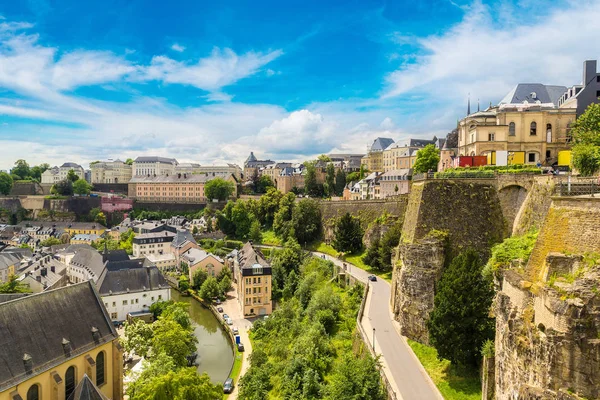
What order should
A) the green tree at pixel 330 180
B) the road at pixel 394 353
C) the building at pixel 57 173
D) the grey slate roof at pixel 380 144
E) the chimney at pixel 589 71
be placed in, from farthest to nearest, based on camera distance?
1. the building at pixel 57 173
2. the grey slate roof at pixel 380 144
3. the green tree at pixel 330 180
4. the chimney at pixel 589 71
5. the road at pixel 394 353

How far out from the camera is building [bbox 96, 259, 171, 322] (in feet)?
124

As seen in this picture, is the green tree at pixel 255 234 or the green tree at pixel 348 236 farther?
the green tree at pixel 255 234

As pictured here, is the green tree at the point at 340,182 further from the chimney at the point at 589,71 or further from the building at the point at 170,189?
the chimney at the point at 589,71

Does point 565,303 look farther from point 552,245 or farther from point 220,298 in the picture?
point 220,298

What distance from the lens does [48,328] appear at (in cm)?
1973

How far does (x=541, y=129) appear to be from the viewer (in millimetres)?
29281

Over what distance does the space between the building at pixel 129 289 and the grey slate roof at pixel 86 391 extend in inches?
763

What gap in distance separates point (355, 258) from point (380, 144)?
1961 inches

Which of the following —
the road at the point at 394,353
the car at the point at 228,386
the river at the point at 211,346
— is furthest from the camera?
the river at the point at 211,346

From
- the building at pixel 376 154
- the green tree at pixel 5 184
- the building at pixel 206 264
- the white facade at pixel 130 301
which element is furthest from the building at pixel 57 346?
the green tree at pixel 5 184

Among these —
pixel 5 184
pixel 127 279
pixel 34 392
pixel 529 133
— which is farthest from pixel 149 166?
pixel 529 133

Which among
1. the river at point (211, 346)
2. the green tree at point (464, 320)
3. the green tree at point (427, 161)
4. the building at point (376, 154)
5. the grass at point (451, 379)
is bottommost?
the river at point (211, 346)

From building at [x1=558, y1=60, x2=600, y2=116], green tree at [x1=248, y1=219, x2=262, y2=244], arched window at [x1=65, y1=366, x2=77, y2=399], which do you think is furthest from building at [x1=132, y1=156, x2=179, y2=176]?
building at [x1=558, y1=60, x2=600, y2=116]

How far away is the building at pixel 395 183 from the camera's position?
50559mm
